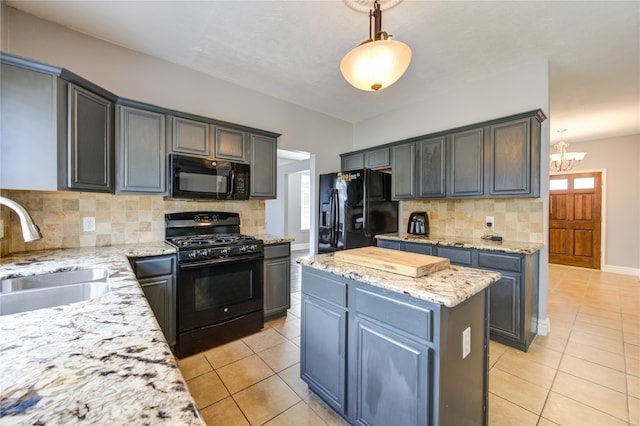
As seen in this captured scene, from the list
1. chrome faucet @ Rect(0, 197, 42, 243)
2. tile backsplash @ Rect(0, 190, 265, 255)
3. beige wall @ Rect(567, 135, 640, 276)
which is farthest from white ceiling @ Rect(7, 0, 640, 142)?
beige wall @ Rect(567, 135, 640, 276)

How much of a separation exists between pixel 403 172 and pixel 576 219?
4794 millimetres

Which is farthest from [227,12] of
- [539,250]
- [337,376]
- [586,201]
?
[586,201]

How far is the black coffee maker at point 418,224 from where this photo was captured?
11.4 ft

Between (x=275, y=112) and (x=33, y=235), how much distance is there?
2.95 m

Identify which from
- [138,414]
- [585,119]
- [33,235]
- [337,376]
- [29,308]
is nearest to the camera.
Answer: [138,414]

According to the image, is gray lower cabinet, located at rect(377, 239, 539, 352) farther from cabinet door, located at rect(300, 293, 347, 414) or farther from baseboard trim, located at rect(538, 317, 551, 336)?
cabinet door, located at rect(300, 293, 347, 414)

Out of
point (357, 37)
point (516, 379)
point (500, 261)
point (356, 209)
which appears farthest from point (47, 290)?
point (500, 261)

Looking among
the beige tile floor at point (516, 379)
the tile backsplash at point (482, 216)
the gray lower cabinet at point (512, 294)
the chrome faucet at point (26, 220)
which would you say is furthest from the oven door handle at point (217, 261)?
the tile backsplash at point (482, 216)

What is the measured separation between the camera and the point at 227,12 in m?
2.08

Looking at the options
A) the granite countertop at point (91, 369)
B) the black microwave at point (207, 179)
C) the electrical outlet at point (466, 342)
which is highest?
the black microwave at point (207, 179)

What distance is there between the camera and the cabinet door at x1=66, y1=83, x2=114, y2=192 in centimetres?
193

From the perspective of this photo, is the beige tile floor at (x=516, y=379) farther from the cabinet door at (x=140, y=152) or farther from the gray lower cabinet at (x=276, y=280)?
the cabinet door at (x=140, y=152)

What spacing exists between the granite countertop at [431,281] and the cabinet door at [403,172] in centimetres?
212

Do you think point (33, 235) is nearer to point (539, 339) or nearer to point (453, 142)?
point (453, 142)
